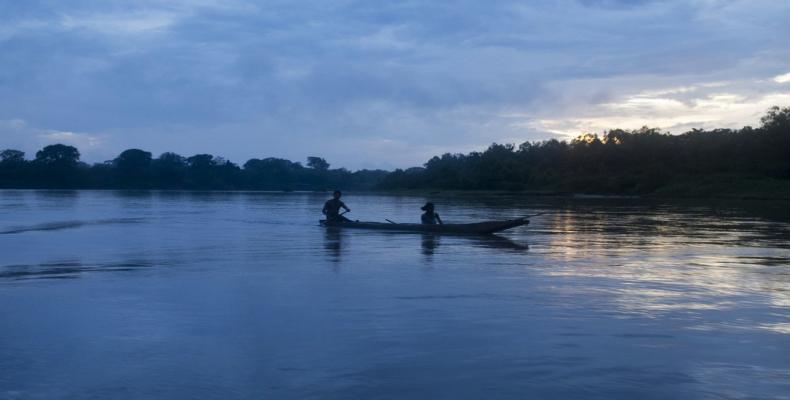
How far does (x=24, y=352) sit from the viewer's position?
7.33 meters

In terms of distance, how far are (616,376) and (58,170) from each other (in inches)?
4642

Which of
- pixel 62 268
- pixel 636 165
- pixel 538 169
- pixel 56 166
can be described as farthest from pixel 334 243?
pixel 56 166

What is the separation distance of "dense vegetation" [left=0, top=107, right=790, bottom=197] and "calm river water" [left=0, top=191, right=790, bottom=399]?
56.3 m

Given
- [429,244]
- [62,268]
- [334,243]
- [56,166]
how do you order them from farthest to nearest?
1. [56,166]
2. [334,243]
3. [429,244]
4. [62,268]

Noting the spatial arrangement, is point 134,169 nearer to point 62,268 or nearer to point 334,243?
point 334,243

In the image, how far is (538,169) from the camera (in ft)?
320

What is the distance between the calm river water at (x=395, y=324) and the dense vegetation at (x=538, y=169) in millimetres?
56316

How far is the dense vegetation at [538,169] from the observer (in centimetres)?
7144

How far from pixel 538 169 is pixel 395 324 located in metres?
90.8

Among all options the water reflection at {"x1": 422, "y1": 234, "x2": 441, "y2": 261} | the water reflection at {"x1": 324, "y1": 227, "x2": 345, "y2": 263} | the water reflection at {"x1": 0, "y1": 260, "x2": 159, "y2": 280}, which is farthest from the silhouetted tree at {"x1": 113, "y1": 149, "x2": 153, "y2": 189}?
the water reflection at {"x1": 0, "y1": 260, "x2": 159, "y2": 280}

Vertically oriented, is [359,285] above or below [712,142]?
below

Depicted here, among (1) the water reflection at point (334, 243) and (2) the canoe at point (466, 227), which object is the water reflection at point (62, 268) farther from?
(2) the canoe at point (466, 227)

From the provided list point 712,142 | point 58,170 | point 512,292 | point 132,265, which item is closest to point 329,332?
point 512,292

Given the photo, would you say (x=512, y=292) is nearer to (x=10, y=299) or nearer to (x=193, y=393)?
(x=193, y=393)
